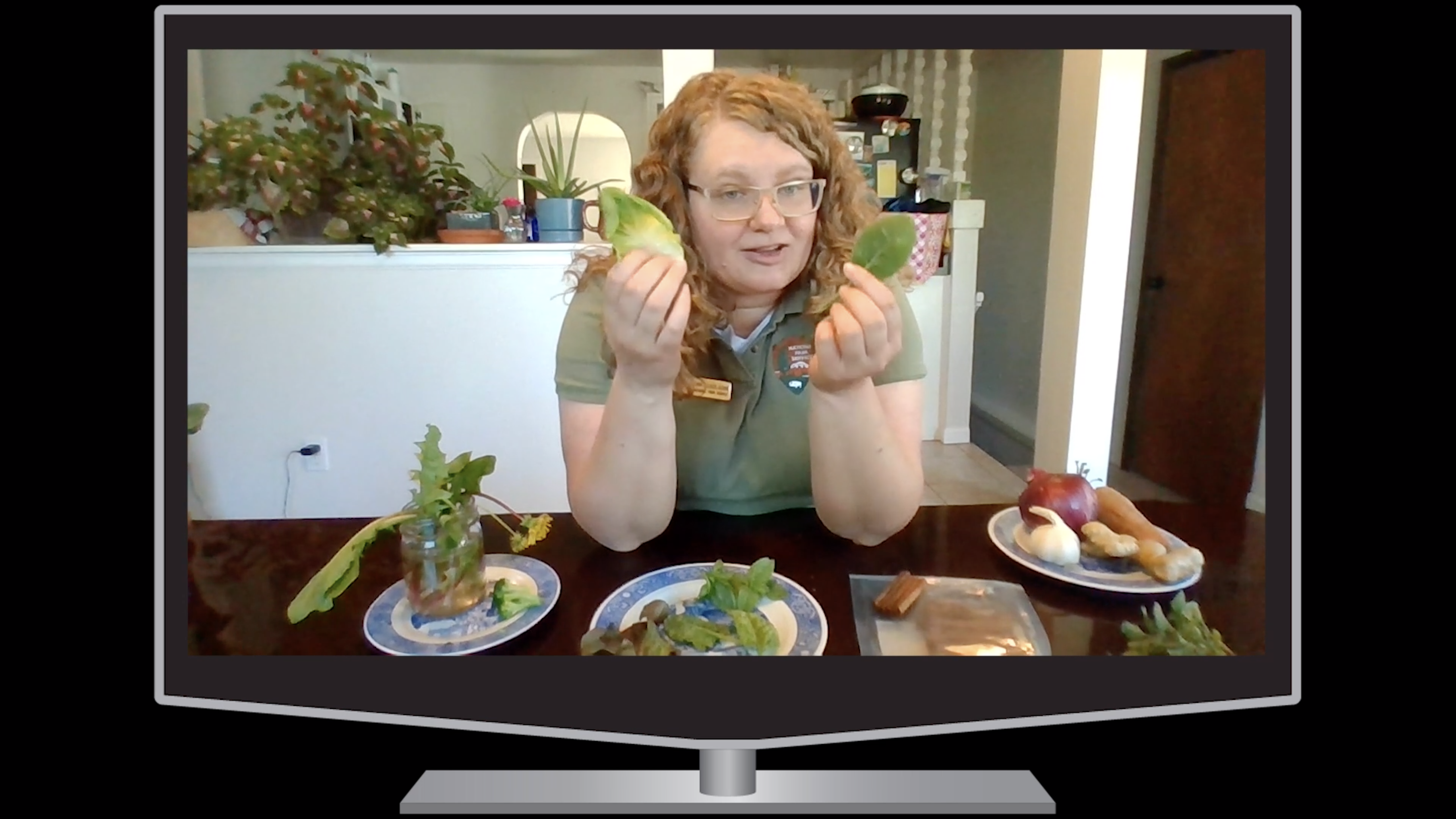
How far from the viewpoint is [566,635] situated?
993mm

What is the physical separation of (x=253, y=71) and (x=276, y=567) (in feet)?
1.69

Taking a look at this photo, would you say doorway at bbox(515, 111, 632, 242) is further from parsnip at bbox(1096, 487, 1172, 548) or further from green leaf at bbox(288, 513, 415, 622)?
parsnip at bbox(1096, 487, 1172, 548)

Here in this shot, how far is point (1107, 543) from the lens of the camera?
996mm

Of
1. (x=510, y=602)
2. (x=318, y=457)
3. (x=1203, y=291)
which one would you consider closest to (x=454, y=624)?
(x=510, y=602)

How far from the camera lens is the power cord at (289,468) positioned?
102 cm

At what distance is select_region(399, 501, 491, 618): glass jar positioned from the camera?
0.98 metres

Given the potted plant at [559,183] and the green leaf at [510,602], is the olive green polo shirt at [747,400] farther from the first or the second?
the green leaf at [510,602]

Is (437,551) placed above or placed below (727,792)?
above

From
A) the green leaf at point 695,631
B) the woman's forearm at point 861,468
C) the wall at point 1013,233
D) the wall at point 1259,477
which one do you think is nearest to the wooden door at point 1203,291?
the wall at point 1259,477

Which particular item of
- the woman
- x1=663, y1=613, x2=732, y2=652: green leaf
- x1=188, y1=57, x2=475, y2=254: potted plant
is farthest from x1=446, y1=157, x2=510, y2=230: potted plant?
x1=663, y1=613, x2=732, y2=652: green leaf

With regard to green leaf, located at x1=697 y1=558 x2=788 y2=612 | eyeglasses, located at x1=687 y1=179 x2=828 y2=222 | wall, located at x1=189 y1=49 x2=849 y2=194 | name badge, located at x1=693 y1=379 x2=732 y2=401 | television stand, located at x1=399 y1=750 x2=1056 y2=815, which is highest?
wall, located at x1=189 y1=49 x2=849 y2=194

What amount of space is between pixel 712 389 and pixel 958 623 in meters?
0.36

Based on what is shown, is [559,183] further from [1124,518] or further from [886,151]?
[1124,518]

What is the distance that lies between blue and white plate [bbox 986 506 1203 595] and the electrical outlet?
72 centimetres
